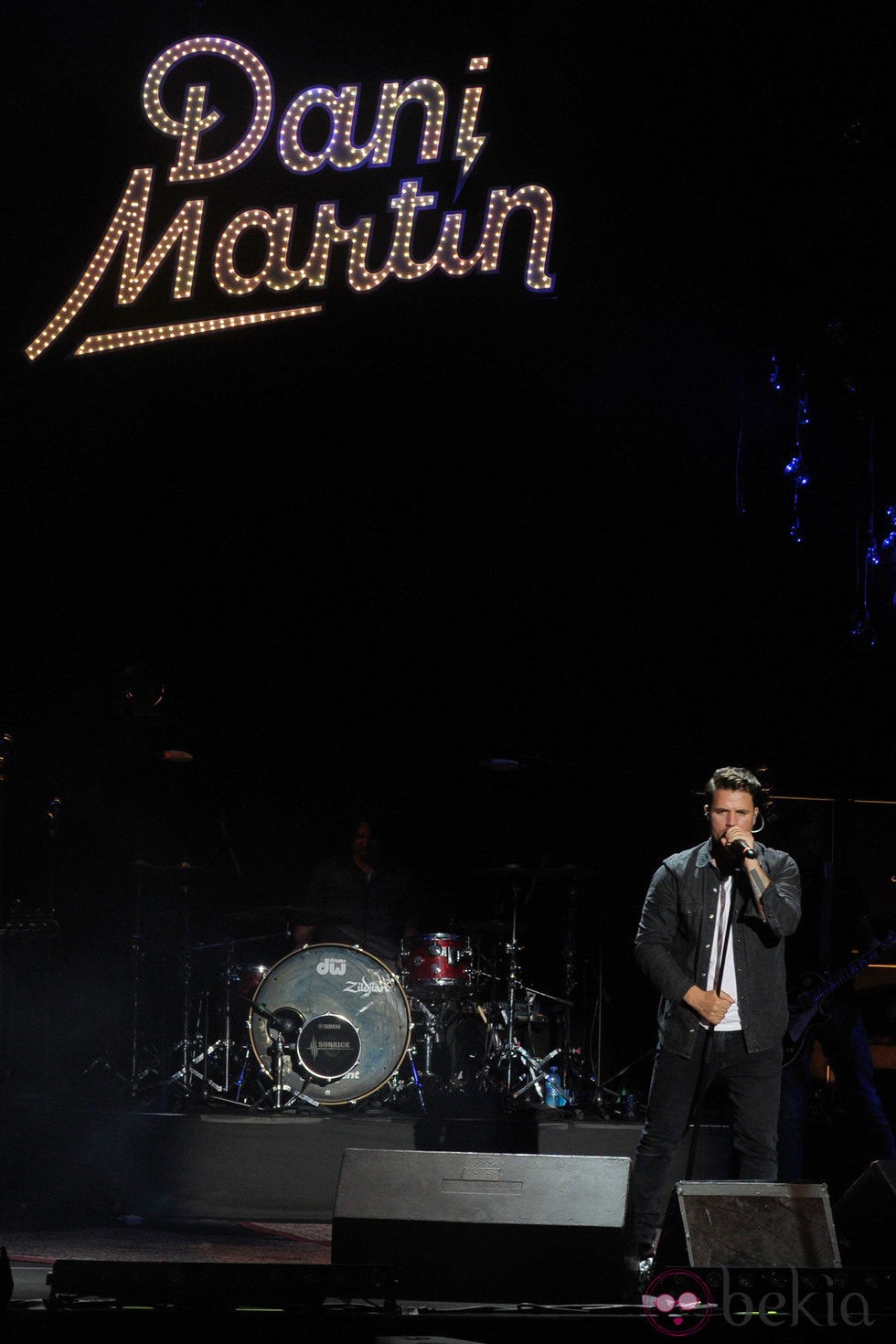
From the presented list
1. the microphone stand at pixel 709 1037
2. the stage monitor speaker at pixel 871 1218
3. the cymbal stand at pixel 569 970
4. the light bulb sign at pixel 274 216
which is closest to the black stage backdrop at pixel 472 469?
the light bulb sign at pixel 274 216

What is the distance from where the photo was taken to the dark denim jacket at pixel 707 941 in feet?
16.8

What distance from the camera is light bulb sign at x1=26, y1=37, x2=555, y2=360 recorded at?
9484 millimetres

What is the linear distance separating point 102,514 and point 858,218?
5456mm

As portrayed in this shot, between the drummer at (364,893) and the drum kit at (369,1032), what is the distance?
43 centimetres

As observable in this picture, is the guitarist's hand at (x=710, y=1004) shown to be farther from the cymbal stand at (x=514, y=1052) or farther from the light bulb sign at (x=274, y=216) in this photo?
the light bulb sign at (x=274, y=216)

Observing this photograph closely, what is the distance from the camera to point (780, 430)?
1001 cm

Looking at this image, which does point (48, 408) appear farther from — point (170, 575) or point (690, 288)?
point (690, 288)

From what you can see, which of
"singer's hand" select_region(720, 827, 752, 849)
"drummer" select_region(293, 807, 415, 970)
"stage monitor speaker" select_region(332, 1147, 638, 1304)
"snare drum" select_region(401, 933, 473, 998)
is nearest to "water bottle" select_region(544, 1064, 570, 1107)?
"snare drum" select_region(401, 933, 473, 998)

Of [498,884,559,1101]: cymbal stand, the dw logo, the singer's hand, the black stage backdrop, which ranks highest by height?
the black stage backdrop

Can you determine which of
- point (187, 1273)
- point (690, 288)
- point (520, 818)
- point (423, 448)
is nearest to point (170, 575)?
point (423, 448)

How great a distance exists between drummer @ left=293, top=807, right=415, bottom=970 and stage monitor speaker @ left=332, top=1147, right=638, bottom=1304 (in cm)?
521

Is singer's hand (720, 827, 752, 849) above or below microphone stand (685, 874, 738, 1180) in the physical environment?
above

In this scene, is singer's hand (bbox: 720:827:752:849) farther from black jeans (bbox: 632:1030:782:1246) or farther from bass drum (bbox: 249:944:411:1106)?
bass drum (bbox: 249:944:411:1106)

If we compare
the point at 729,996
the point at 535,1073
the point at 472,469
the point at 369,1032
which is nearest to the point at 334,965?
the point at 369,1032
